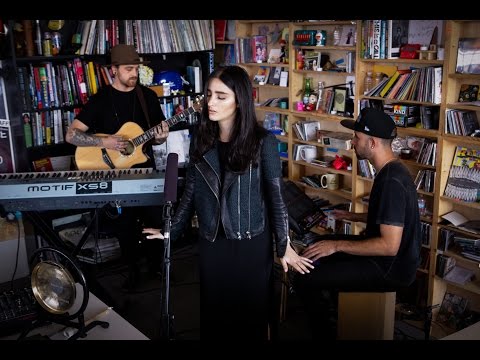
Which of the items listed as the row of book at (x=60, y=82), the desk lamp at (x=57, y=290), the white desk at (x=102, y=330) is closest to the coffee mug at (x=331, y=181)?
the row of book at (x=60, y=82)

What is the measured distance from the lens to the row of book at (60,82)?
417 centimetres

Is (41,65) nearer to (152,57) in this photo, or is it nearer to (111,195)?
(152,57)

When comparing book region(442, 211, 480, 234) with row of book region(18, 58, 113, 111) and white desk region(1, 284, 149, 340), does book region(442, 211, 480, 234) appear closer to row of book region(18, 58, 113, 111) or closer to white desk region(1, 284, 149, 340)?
white desk region(1, 284, 149, 340)

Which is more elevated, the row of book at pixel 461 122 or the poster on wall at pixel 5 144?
the row of book at pixel 461 122

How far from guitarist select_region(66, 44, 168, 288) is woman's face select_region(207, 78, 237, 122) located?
1696 millimetres

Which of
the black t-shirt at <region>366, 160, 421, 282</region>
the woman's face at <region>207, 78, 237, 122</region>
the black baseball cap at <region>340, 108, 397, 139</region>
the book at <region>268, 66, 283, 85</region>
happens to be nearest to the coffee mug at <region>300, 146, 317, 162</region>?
the book at <region>268, 66, 283, 85</region>

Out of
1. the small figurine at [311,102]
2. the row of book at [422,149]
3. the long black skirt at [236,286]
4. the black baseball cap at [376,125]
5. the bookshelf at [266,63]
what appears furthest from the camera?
the bookshelf at [266,63]

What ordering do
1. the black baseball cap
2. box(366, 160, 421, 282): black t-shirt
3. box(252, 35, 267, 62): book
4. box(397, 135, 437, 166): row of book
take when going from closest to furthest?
1. box(366, 160, 421, 282): black t-shirt
2. the black baseball cap
3. box(397, 135, 437, 166): row of book
4. box(252, 35, 267, 62): book

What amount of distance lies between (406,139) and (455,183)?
470 millimetres

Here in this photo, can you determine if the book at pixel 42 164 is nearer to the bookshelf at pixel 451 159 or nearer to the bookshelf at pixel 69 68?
the bookshelf at pixel 69 68

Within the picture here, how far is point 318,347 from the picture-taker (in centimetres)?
128

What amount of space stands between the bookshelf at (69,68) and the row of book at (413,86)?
187cm

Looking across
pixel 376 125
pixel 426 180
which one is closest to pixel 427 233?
pixel 426 180

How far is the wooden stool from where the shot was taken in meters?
2.98
